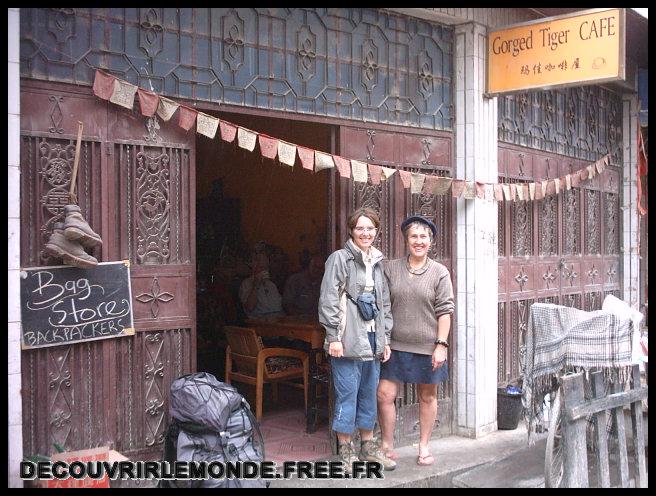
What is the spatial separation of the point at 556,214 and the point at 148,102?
573cm

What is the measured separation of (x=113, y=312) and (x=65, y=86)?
1.55 m

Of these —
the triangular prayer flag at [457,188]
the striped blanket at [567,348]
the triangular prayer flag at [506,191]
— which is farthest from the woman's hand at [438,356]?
the triangular prayer flag at [506,191]

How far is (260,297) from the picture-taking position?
29.2ft

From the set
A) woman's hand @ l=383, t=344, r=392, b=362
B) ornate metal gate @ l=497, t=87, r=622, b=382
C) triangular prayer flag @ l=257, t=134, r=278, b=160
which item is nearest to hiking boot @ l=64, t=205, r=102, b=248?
triangular prayer flag @ l=257, t=134, r=278, b=160

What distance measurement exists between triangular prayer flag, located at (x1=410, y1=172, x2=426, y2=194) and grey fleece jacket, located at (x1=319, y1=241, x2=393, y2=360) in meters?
1.02

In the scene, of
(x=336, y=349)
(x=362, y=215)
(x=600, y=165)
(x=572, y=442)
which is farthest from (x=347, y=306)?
(x=600, y=165)

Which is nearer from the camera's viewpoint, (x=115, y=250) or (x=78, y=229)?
(x=78, y=229)

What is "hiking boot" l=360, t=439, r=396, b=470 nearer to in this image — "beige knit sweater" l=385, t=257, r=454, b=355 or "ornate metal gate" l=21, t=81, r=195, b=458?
"beige knit sweater" l=385, t=257, r=454, b=355

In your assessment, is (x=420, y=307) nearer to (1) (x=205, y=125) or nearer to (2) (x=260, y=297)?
(1) (x=205, y=125)

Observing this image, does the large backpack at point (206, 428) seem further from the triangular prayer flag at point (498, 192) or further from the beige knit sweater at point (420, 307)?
the triangular prayer flag at point (498, 192)

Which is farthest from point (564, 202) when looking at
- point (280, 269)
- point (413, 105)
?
point (280, 269)

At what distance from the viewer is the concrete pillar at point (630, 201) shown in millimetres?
11016

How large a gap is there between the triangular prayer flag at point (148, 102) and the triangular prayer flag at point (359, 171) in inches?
68.9

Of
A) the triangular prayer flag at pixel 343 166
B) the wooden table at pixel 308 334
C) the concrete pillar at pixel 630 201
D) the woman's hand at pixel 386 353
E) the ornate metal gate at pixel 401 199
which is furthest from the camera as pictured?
the concrete pillar at pixel 630 201
